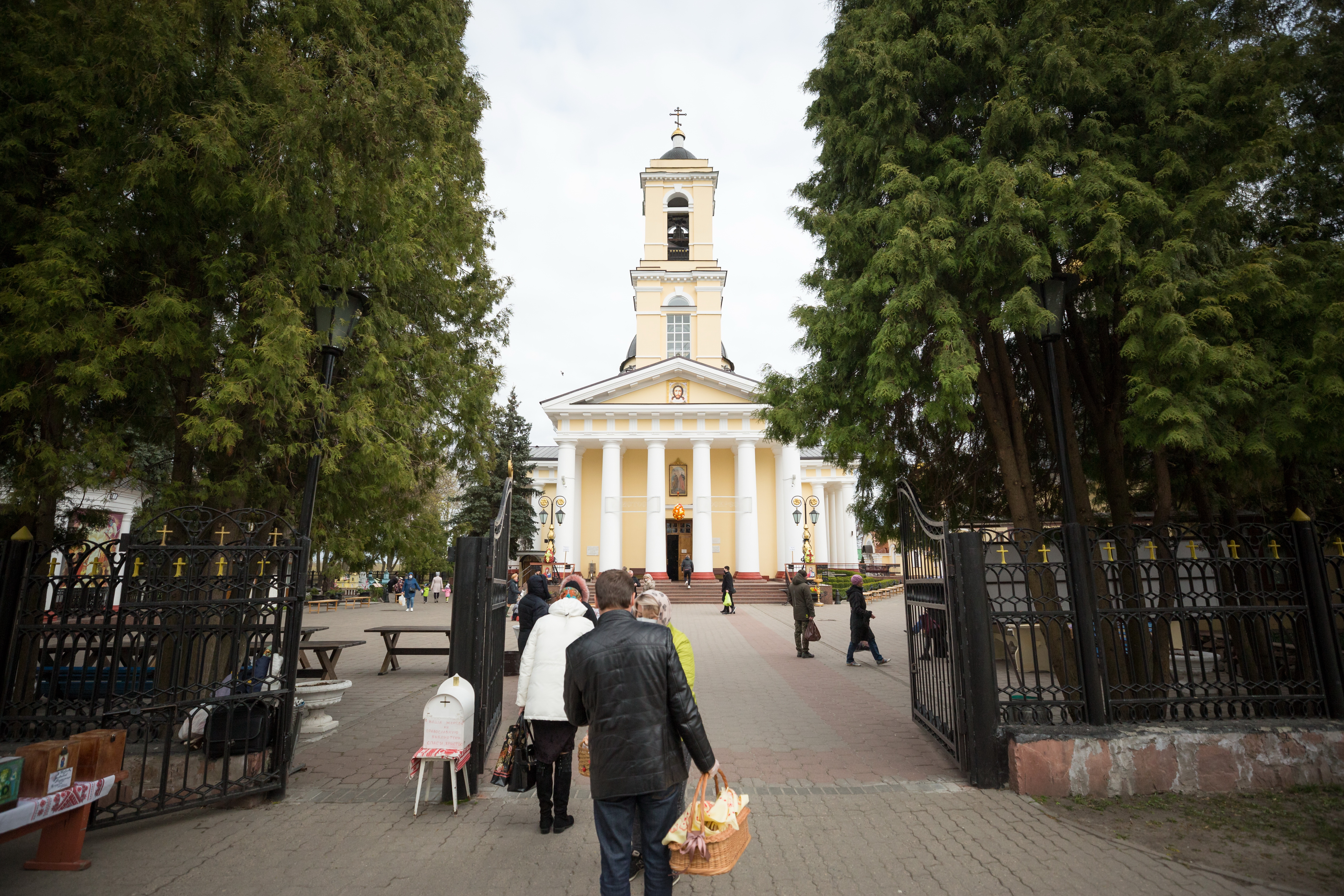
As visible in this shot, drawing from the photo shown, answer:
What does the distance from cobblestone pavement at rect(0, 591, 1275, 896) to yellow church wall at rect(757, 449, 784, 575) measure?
29002mm

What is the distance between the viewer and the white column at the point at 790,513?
34.6 m

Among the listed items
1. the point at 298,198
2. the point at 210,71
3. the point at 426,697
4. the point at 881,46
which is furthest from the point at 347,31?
the point at 426,697

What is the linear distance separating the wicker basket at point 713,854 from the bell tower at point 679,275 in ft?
120

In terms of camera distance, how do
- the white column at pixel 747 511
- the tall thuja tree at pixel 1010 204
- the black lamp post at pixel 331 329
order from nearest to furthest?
the black lamp post at pixel 331 329, the tall thuja tree at pixel 1010 204, the white column at pixel 747 511

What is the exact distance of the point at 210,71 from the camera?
5734mm

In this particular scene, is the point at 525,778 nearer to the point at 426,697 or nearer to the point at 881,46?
the point at 426,697

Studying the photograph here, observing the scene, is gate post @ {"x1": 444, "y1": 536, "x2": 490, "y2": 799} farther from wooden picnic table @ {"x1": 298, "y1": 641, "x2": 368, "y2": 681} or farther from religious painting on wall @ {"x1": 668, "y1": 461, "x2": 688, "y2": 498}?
religious painting on wall @ {"x1": 668, "y1": 461, "x2": 688, "y2": 498}

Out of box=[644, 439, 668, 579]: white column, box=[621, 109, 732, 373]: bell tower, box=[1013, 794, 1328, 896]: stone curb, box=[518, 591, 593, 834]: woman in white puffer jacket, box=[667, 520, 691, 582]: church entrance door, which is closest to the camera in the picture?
box=[1013, 794, 1328, 896]: stone curb

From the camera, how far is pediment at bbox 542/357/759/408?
34312mm

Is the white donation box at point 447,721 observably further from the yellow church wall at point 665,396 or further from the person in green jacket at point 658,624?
the yellow church wall at point 665,396

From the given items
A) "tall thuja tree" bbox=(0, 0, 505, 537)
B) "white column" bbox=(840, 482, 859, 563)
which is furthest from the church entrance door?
"tall thuja tree" bbox=(0, 0, 505, 537)

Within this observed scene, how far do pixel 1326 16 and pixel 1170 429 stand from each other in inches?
147

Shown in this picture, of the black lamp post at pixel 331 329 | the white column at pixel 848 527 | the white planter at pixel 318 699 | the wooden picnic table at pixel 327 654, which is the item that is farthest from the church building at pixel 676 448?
the black lamp post at pixel 331 329

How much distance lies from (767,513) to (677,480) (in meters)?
5.19
